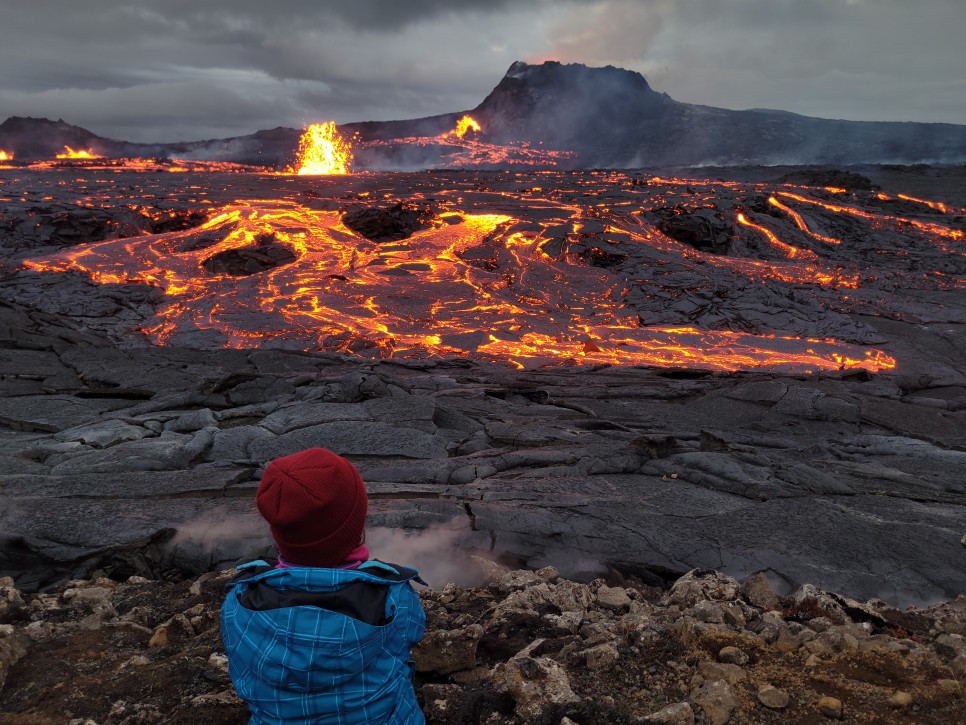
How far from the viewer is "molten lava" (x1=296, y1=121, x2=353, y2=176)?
76500 mm

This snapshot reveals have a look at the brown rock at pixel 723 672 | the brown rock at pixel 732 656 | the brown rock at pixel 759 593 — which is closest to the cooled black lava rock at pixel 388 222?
the brown rock at pixel 759 593

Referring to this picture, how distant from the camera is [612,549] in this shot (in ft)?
13.9

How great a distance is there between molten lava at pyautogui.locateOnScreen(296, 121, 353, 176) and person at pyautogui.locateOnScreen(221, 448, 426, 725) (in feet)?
213

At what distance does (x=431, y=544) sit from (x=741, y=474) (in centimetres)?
286

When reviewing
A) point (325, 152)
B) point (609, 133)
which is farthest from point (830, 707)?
point (609, 133)

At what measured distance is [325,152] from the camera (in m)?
91.9

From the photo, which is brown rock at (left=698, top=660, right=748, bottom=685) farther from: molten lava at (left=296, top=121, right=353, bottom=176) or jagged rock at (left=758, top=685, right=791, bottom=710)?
molten lava at (left=296, top=121, right=353, bottom=176)

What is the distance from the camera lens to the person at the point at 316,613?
1.79 meters

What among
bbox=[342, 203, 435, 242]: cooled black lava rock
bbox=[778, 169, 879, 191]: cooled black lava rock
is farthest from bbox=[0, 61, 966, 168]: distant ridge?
bbox=[342, 203, 435, 242]: cooled black lava rock

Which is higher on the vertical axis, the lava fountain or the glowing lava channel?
the lava fountain

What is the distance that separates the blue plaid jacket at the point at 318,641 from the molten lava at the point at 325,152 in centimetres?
6482

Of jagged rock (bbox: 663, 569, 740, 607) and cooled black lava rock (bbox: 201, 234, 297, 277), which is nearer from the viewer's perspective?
jagged rock (bbox: 663, 569, 740, 607)

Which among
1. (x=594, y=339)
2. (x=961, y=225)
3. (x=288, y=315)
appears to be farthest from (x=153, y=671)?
(x=961, y=225)

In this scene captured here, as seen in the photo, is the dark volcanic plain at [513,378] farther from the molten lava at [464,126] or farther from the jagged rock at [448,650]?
the molten lava at [464,126]
